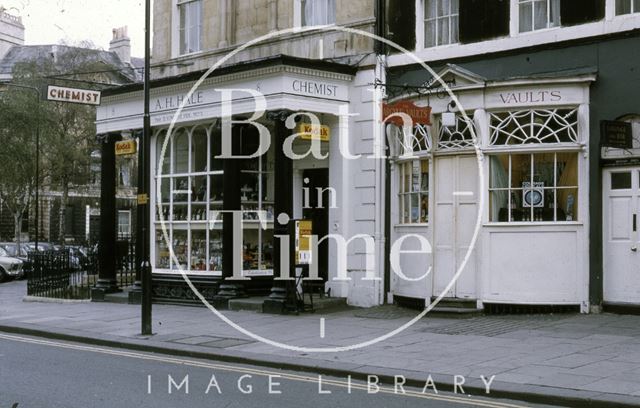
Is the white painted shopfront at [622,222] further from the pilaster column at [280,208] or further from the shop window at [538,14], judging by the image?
the pilaster column at [280,208]

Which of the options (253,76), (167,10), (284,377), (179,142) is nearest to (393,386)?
(284,377)

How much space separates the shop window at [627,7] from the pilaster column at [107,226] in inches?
473

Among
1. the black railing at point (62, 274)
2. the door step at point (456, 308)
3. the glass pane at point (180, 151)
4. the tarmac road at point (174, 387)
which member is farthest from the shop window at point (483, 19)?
the black railing at point (62, 274)

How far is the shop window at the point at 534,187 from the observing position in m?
14.2

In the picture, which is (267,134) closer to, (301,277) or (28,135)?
(301,277)

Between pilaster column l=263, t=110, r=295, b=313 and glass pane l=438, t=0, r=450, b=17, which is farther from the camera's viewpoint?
glass pane l=438, t=0, r=450, b=17

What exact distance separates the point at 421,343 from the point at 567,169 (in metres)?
4.56

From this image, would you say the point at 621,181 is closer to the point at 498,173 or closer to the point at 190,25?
the point at 498,173

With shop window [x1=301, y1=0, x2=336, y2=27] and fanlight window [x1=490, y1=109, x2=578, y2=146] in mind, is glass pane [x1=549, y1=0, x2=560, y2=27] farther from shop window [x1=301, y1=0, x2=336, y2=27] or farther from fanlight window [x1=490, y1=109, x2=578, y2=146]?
shop window [x1=301, y1=0, x2=336, y2=27]

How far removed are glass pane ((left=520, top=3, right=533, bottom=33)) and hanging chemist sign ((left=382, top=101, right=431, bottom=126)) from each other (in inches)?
89.0

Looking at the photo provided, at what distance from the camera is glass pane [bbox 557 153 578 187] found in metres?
14.1

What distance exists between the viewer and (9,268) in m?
31.9

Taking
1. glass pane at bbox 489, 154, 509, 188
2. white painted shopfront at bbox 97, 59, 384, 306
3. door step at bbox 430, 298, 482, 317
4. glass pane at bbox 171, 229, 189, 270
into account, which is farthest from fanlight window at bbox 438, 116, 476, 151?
glass pane at bbox 171, 229, 189, 270

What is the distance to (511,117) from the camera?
14445 mm
